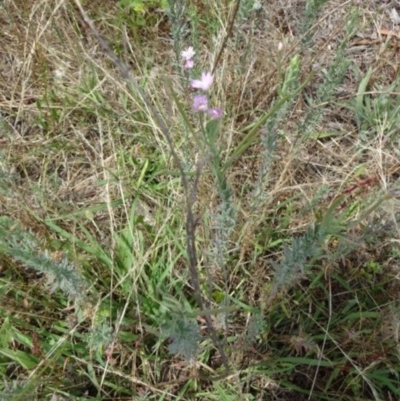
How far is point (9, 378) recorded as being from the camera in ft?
Result: 4.53

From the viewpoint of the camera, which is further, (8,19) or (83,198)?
(8,19)

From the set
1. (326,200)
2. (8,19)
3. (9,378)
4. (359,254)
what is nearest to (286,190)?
(326,200)

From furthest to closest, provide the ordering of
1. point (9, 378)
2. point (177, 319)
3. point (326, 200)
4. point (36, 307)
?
point (326, 200)
point (36, 307)
point (9, 378)
point (177, 319)

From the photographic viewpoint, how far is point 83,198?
175 centimetres

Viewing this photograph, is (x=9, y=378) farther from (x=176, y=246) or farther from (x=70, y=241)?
(x=176, y=246)

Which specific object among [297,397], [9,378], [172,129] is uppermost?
[172,129]

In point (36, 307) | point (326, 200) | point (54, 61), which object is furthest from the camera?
point (54, 61)

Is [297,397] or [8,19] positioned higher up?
[8,19]

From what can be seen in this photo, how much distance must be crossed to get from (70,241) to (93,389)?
0.43 m

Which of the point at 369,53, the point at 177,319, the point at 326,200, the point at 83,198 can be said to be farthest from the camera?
the point at 369,53

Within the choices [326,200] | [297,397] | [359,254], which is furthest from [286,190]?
[297,397]

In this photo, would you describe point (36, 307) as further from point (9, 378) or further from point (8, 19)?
point (8, 19)

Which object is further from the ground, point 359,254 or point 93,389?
point 359,254

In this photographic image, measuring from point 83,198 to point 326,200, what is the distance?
0.80 m
